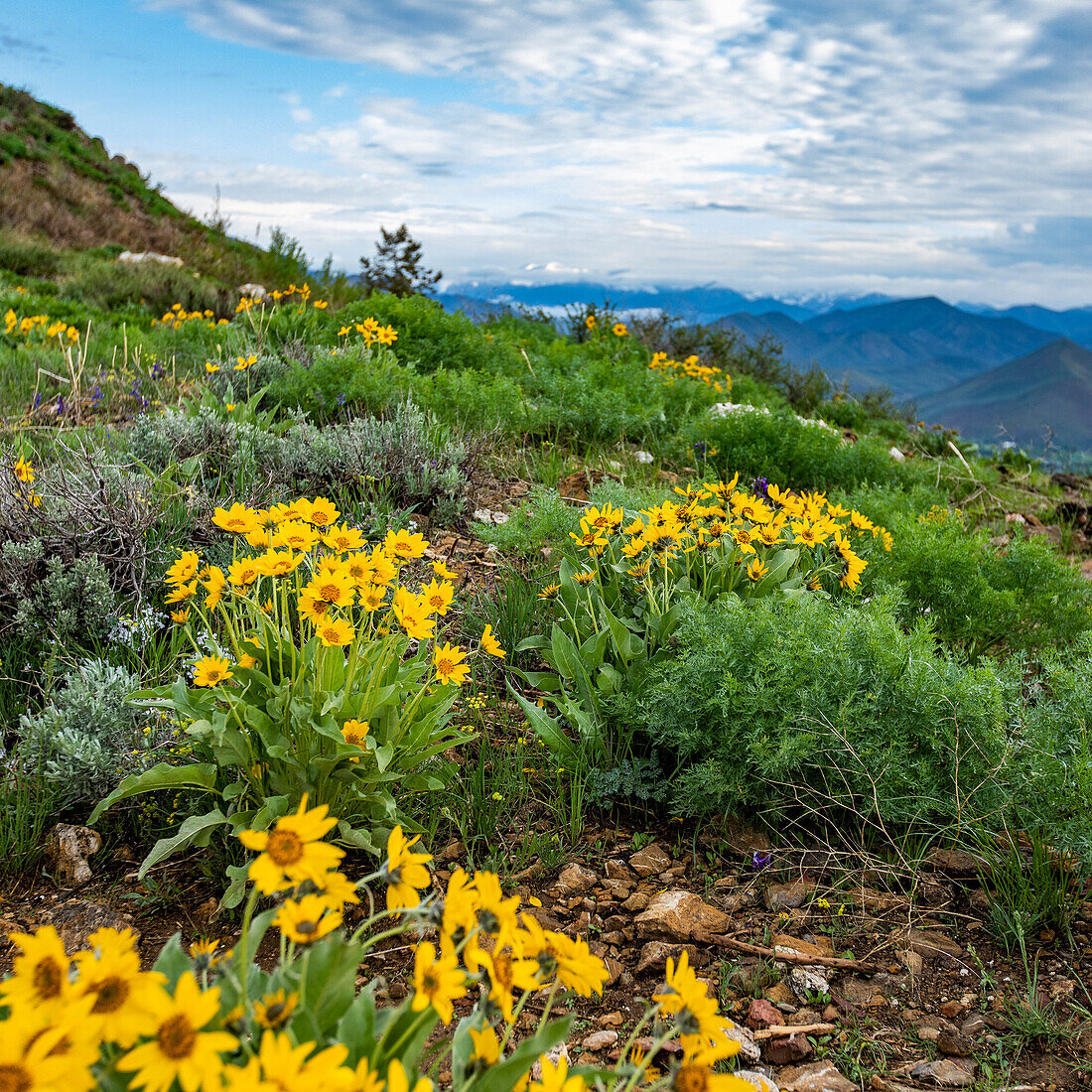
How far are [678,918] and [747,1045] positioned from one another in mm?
350

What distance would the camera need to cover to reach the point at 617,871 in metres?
2.30

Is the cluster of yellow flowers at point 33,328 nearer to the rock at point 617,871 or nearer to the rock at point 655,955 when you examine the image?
the rock at point 617,871

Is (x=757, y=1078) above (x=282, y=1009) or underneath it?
underneath

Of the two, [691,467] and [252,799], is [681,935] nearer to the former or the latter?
[252,799]

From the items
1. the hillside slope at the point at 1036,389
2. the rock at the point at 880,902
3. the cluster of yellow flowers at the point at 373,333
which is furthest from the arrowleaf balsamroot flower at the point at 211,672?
the hillside slope at the point at 1036,389

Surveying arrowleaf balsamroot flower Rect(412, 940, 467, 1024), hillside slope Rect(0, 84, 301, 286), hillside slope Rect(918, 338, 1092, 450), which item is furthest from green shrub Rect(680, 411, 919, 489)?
hillside slope Rect(918, 338, 1092, 450)

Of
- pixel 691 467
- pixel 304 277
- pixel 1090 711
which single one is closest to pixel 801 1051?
pixel 1090 711

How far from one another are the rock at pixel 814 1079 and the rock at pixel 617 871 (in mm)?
665

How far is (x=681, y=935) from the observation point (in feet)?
6.61

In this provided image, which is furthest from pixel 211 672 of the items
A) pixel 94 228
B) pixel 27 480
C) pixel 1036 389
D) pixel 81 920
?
pixel 1036 389

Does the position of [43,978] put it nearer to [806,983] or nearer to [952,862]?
[806,983]

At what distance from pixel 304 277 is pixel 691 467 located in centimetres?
933

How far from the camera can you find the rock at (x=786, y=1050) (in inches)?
68.1

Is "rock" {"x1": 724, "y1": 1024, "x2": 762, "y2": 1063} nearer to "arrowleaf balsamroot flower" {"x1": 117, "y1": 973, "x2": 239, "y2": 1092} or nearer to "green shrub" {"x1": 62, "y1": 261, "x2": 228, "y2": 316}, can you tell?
"arrowleaf balsamroot flower" {"x1": 117, "y1": 973, "x2": 239, "y2": 1092}
